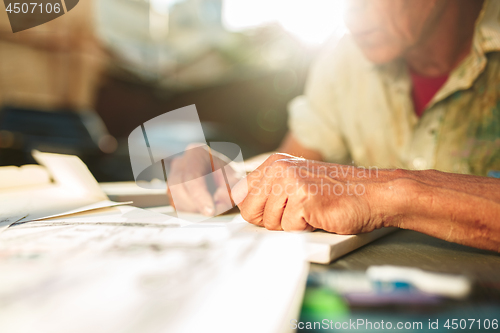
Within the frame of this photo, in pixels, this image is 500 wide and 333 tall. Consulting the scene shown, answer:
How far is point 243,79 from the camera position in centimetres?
385

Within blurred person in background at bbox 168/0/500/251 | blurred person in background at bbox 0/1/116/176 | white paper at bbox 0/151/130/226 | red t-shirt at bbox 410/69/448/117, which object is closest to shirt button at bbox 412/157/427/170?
blurred person in background at bbox 168/0/500/251

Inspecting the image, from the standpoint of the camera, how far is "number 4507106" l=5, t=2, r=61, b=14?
2774 millimetres

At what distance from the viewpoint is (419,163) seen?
1.08 m

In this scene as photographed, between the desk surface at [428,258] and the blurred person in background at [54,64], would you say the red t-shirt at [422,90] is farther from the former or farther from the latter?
the blurred person in background at [54,64]

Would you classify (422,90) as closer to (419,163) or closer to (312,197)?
(419,163)

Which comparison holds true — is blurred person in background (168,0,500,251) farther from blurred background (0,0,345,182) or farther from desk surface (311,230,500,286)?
blurred background (0,0,345,182)

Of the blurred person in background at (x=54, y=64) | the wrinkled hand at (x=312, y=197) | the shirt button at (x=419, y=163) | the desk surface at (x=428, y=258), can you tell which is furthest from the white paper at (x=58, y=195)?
the blurred person in background at (x=54, y=64)

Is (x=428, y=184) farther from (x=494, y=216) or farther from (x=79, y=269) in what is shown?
(x=79, y=269)

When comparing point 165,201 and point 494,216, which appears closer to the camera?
point 494,216

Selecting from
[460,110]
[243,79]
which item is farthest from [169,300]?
[243,79]

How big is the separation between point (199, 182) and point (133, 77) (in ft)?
17.2

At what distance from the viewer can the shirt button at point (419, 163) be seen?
1.06m

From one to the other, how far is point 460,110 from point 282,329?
108cm
